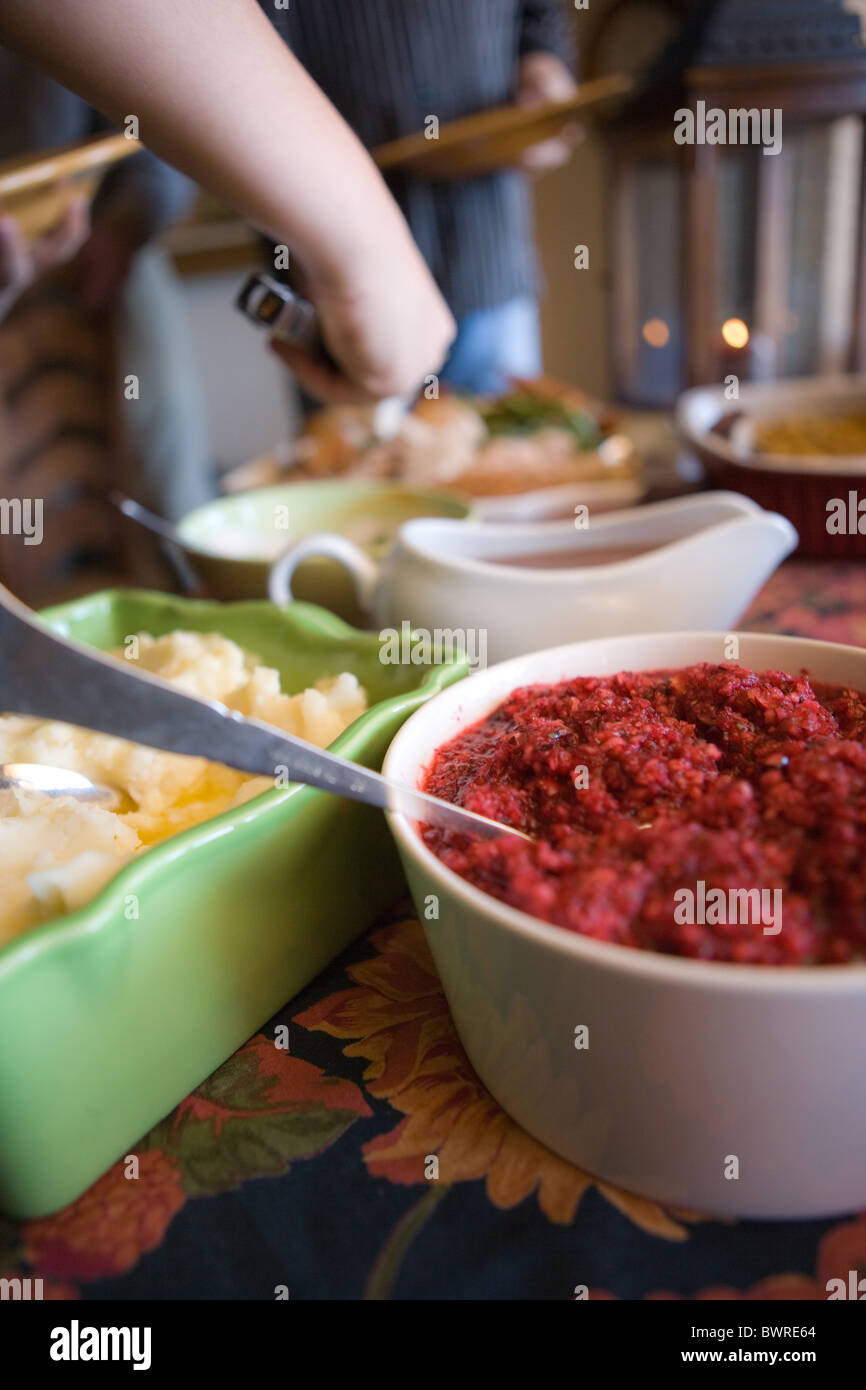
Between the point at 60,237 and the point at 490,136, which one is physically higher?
the point at 490,136

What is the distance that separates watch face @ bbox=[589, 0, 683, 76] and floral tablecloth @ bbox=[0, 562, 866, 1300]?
461 cm

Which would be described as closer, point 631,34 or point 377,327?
point 377,327

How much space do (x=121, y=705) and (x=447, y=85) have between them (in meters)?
2.40

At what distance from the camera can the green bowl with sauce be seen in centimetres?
128

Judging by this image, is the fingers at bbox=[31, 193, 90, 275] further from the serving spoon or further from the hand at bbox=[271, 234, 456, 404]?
the serving spoon

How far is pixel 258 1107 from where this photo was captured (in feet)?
2.15

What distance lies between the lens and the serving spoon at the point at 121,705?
540mm

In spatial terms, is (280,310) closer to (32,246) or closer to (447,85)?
(32,246)

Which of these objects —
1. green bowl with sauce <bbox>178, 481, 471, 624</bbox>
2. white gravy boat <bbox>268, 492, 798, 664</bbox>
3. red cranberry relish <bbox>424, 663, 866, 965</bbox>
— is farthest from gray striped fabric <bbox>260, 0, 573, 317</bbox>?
red cranberry relish <bbox>424, 663, 866, 965</bbox>

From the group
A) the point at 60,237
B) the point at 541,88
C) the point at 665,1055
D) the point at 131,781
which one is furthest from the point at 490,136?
the point at 665,1055

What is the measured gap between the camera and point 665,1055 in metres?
0.50

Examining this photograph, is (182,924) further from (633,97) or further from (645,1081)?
(633,97)

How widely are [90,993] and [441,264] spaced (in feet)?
8.21

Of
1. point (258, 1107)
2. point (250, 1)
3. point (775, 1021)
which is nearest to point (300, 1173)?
point (258, 1107)
